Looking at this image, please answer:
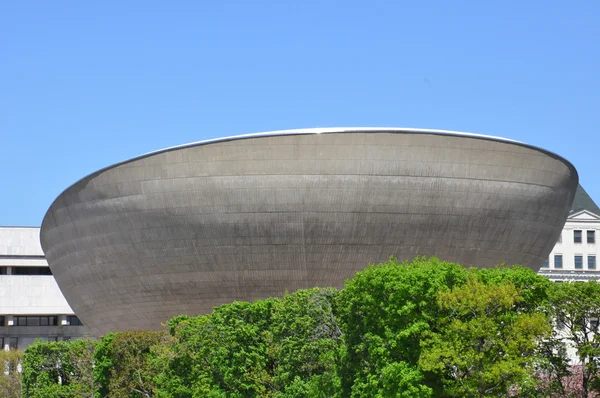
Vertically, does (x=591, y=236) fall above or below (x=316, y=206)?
above

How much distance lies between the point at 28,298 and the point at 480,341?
79.0m

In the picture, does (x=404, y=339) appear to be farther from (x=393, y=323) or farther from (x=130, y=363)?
(x=130, y=363)

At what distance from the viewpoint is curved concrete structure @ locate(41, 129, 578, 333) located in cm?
5550

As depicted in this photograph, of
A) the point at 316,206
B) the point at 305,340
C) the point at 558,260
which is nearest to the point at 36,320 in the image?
the point at 558,260

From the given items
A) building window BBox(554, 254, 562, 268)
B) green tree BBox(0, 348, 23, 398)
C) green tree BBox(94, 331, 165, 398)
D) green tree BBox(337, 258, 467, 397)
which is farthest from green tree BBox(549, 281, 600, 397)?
building window BBox(554, 254, 562, 268)

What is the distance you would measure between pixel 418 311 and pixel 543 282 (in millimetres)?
4832

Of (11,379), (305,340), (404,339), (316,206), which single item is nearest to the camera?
(404,339)

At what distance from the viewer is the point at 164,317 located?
205 feet

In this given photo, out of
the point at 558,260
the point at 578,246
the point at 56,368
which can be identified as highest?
the point at 578,246

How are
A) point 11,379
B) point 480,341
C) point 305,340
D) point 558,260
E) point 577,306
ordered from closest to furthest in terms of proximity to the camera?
point 480,341 → point 577,306 → point 305,340 → point 11,379 → point 558,260

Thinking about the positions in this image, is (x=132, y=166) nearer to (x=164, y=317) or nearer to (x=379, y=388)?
(x=164, y=317)

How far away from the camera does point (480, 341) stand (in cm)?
3594

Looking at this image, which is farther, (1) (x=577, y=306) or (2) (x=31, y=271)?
(2) (x=31, y=271)

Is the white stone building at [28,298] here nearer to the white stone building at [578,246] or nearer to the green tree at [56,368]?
the green tree at [56,368]
